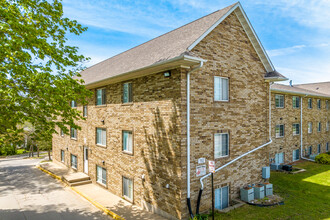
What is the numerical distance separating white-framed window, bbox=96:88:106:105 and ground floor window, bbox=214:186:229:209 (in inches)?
367

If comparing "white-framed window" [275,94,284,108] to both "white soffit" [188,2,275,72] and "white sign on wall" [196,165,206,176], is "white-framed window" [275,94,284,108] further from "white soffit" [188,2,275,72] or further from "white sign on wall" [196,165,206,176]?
"white sign on wall" [196,165,206,176]

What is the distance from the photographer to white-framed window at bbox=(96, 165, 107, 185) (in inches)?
594

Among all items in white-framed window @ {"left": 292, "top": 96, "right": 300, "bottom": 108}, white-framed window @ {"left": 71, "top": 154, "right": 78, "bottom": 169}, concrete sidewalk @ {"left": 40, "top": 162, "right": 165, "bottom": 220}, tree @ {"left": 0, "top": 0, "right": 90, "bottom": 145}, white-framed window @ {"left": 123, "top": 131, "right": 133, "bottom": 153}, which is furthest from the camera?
white-framed window @ {"left": 292, "top": 96, "right": 300, "bottom": 108}

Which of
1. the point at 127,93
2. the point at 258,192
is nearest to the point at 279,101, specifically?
the point at 258,192

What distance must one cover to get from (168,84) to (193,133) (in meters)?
2.50

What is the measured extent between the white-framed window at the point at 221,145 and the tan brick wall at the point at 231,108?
0.26 metres

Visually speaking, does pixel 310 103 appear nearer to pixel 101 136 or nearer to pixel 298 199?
pixel 298 199

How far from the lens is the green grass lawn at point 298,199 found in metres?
10.1

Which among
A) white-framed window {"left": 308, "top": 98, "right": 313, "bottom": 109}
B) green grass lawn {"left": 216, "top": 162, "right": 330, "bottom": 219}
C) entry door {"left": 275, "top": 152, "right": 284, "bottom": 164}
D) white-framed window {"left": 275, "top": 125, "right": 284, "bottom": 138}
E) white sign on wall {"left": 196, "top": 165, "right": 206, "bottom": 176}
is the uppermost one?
white-framed window {"left": 308, "top": 98, "right": 313, "bottom": 109}

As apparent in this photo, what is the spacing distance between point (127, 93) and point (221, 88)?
5.36m

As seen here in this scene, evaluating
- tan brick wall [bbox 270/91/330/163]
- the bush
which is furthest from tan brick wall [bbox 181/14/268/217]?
the bush

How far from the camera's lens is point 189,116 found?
9570 mm

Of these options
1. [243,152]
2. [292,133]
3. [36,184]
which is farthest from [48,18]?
[292,133]

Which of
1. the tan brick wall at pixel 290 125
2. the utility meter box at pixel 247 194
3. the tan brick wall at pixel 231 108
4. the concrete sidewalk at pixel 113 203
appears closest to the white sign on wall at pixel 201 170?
the tan brick wall at pixel 231 108
